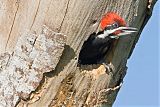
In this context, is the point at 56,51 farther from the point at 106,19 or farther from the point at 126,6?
the point at 126,6

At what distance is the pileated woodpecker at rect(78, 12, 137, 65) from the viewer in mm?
1991

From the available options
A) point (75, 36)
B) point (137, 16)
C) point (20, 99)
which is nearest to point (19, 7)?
point (75, 36)

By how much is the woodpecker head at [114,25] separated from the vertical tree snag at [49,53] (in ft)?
0.09

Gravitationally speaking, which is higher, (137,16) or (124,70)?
(137,16)

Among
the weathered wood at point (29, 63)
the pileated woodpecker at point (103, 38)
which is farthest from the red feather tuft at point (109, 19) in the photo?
the weathered wood at point (29, 63)

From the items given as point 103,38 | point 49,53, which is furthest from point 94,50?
point 49,53

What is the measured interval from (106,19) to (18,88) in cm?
48

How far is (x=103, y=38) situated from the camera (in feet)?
6.99

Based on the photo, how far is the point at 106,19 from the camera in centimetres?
196

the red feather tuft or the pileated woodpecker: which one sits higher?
the red feather tuft

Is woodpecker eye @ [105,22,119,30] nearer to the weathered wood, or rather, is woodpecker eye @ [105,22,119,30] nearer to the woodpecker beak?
the woodpecker beak

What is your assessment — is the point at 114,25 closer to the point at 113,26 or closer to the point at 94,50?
the point at 113,26

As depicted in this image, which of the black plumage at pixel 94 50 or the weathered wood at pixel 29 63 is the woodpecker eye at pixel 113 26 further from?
the weathered wood at pixel 29 63

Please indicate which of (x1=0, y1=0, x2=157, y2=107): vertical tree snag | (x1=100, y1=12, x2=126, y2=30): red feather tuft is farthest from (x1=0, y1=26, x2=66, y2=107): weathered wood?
(x1=100, y1=12, x2=126, y2=30): red feather tuft
